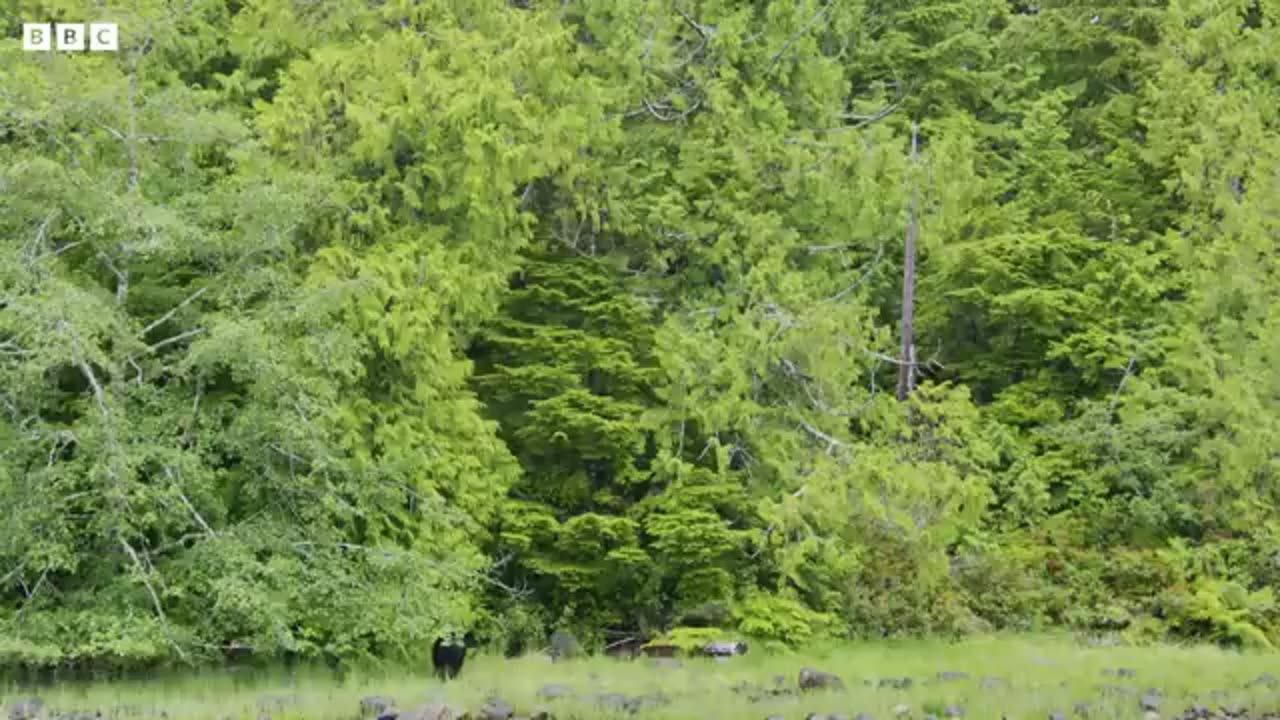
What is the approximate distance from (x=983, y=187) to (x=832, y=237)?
15.8 ft

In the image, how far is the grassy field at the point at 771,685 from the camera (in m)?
12.0

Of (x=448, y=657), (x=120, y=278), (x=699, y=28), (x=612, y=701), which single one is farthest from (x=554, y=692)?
(x=699, y=28)

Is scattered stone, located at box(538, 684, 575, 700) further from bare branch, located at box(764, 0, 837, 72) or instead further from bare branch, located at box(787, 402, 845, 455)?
bare branch, located at box(764, 0, 837, 72)

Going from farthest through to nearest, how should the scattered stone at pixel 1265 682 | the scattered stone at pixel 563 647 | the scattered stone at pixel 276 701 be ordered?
the scattered stone at pixel 563 647, the scattered stone at pixel 1265 682, the scattered stone at pixel 276 701

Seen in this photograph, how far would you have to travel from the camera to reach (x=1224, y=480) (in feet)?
78.1

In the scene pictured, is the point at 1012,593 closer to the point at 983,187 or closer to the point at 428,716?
the point at 983,187

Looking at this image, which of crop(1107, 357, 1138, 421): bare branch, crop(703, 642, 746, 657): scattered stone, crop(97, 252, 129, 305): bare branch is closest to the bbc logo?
crop(97, 252, 129, 305): bare branch

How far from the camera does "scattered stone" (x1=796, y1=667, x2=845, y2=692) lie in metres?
14.1

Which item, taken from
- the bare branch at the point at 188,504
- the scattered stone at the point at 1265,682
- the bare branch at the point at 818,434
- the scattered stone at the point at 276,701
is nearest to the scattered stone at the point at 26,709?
the scattered stone at the point at 276,701

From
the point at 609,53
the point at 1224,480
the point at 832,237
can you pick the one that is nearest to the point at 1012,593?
the point at 1224,480

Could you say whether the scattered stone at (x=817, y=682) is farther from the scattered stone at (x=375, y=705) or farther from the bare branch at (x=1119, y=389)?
the bare branch at (x=1119, y=389)

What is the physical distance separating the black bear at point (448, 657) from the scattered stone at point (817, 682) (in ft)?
13.6

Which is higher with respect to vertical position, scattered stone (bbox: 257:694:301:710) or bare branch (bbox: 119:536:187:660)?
bare branch (bbox: 119:536:187:660)

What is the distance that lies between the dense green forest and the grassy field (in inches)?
23.9
